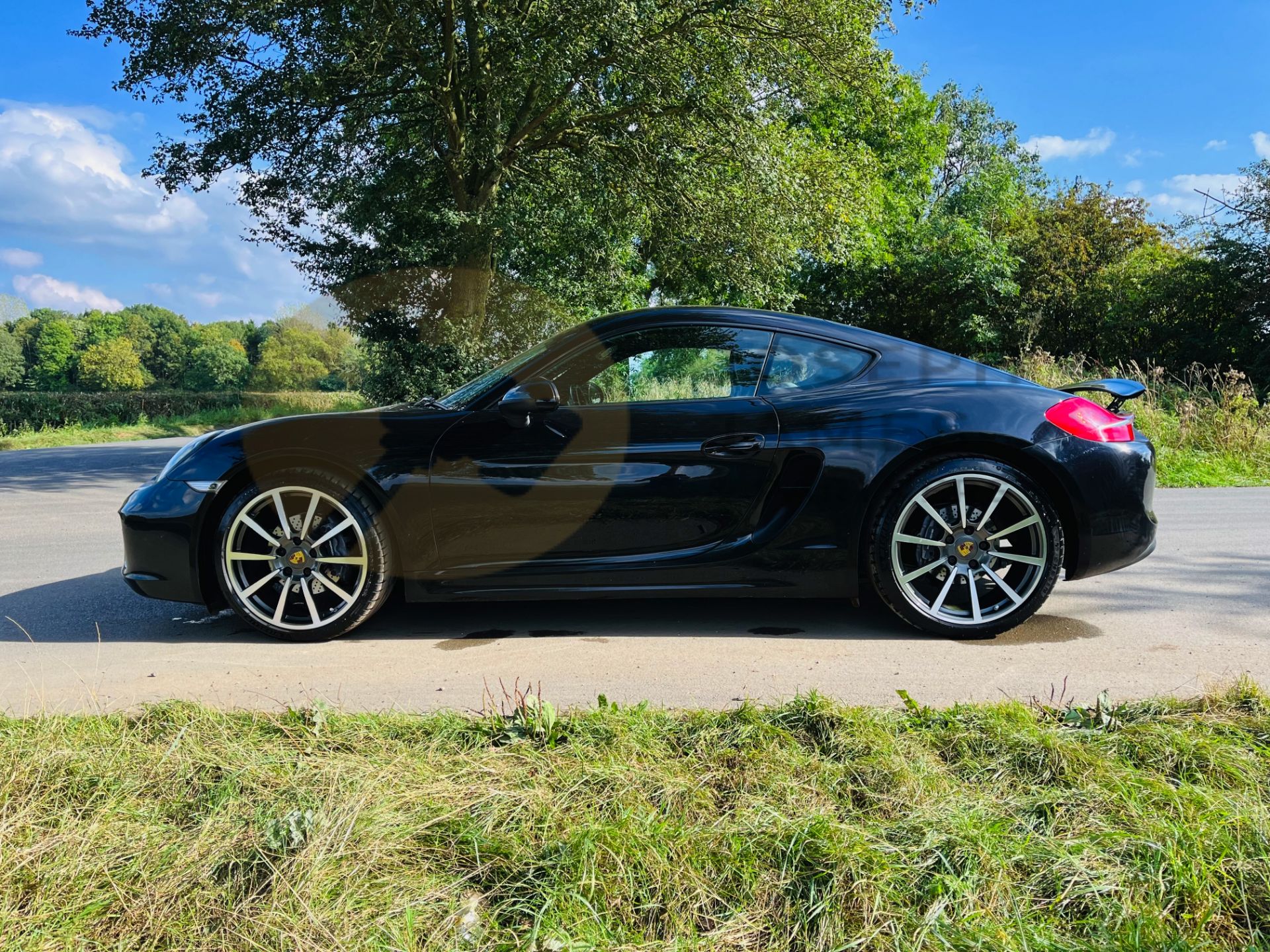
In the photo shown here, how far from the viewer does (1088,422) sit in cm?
369

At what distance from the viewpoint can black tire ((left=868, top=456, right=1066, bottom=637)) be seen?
3.64 metres

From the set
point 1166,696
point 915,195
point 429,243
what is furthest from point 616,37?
point 915,195

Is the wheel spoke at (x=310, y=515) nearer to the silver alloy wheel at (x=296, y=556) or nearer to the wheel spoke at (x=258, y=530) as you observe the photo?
the silver alloy wheel at (x=296, y=556)

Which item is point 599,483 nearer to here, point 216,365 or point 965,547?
point 965,547

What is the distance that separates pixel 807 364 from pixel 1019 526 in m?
1.10

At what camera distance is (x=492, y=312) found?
1703 cm

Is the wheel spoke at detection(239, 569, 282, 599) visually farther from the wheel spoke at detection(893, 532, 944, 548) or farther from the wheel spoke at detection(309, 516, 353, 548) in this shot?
the wheel spoke at detection(893, 532, 944, 548)

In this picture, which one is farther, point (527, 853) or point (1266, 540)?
point (1266, 540)

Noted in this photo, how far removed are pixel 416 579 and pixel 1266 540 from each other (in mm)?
5336

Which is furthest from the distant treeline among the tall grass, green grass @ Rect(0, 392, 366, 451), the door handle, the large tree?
the door handle

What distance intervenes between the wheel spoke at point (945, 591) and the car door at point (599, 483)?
860mm

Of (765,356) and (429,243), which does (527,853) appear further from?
(429,243)

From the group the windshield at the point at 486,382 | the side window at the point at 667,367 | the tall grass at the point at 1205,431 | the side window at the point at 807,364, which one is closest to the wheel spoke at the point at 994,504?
the side window at the point at 807,364

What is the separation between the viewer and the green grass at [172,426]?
20.9m
